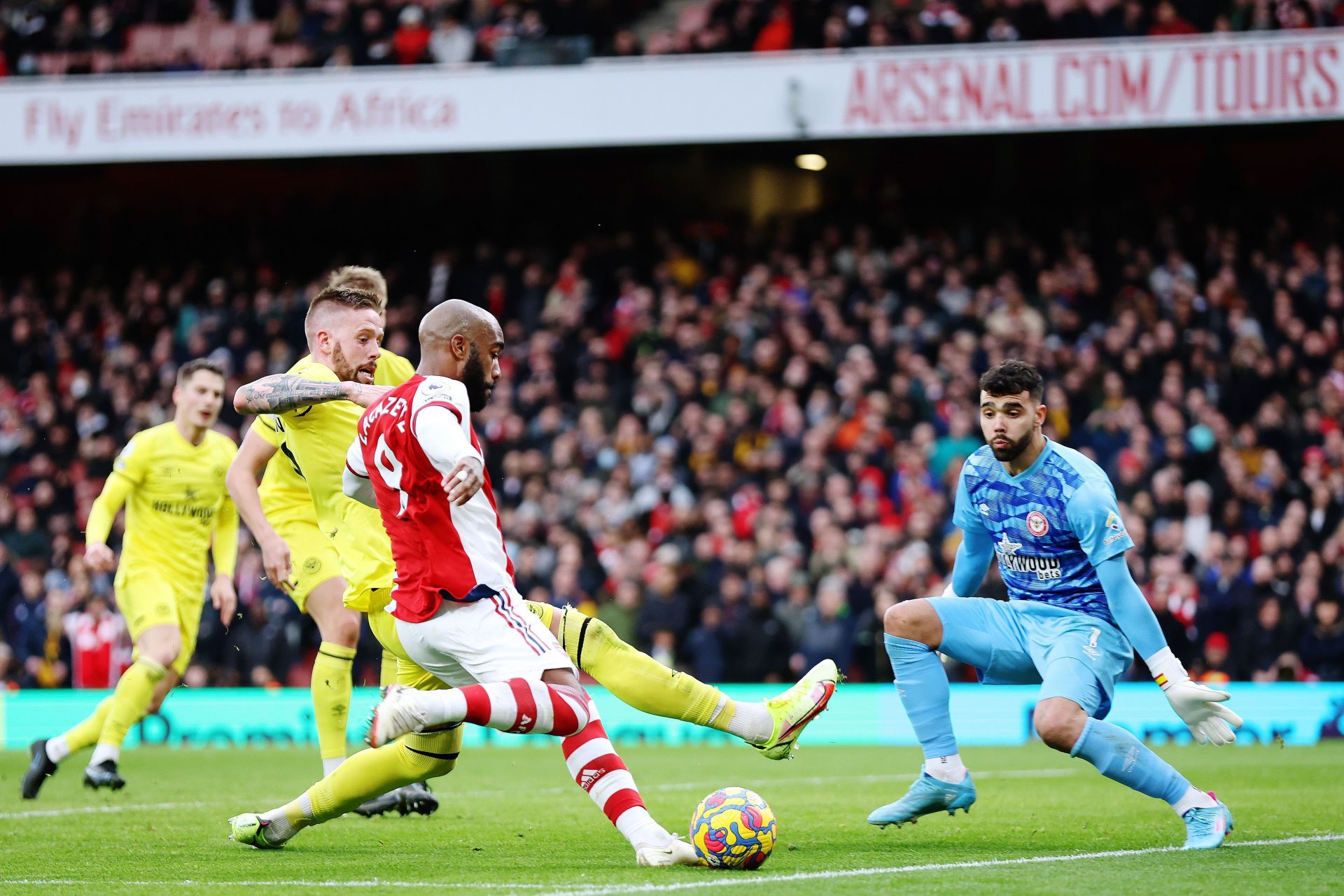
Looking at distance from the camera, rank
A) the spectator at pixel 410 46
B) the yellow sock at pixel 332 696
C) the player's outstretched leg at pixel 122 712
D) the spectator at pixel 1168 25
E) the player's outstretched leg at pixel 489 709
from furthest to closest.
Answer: the spectator at pixel 410 46 < the spectator at pixel 1168 25 < the player's outstretched leg at pixel 122 712 < the yellow sock at pixel 332 696 < the player's outstretched leg at pixel 489 709

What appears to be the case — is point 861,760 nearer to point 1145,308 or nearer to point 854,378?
point 854,378

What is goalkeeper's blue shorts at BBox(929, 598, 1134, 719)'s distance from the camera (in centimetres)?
633

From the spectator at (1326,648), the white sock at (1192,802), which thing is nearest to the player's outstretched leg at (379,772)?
the white sock at (1192,802)

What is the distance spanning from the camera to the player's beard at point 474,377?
18.1 feet

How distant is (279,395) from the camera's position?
250 inches

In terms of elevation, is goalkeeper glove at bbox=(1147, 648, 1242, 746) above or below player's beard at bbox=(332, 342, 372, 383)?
below

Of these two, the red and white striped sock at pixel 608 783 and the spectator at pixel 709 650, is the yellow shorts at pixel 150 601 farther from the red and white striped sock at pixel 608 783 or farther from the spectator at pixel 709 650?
the spectator at pixel 709 650

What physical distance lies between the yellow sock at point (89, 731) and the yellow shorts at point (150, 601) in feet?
1.16

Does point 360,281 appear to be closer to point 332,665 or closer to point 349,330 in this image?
point 349,330

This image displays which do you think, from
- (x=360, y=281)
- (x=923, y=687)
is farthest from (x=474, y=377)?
(x=923, y=687)

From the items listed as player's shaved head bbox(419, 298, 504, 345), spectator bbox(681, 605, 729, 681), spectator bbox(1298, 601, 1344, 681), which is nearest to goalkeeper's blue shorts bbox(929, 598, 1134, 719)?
player's shaved head bbox(419, 298, 504, 345)

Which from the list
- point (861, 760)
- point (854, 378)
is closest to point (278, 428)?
point (861, 760)

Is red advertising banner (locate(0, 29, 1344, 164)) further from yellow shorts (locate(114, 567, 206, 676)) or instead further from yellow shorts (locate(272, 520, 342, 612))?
yellow shorts (locate(272, 520, 342, 612))

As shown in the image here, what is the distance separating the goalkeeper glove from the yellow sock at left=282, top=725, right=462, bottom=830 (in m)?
2.49
